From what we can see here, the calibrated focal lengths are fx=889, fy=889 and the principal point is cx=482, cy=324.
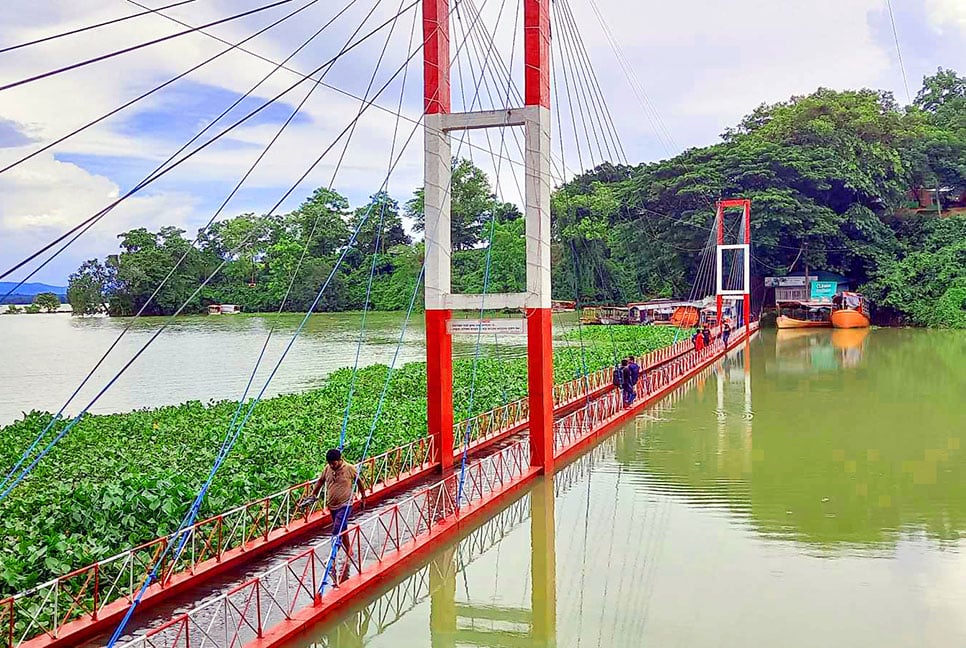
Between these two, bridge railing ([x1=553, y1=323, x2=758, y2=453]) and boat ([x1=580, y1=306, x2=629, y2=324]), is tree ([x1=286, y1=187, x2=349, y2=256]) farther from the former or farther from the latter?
bridge railing ([x1=553, y1=323, x2=758, y2=453])

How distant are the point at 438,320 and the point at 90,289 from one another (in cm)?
5917

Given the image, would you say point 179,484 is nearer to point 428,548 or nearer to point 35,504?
point 35,504

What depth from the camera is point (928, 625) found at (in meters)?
7.69

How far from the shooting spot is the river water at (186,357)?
27.9 m

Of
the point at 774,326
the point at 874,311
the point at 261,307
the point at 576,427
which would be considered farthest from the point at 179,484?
the point at 261,307

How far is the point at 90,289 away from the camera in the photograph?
2552 inches

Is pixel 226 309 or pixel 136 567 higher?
pixel 226 309

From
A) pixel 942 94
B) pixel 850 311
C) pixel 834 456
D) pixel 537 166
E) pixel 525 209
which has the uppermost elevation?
pixel 942 94

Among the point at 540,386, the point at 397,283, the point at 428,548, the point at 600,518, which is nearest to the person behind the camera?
the point at 428,548

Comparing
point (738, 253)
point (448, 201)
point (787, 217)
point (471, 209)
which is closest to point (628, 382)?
point (448, 201)

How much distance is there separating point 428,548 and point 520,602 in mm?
1451

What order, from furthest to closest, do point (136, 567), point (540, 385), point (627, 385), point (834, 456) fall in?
1. point (627, 385)
2. point (834, 456)
3. point (540, 385)
4. point (136, 567)

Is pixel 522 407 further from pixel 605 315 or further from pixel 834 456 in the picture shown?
pixel 605 315

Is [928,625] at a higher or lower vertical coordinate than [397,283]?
lower
